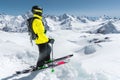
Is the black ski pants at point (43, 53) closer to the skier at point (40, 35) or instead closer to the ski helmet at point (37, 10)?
the skier at point (40, 35)

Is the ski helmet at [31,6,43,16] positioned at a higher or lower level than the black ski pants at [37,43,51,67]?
higher

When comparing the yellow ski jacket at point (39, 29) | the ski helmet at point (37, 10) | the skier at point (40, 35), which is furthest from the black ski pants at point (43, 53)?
the ski helmet at point (37, 10)

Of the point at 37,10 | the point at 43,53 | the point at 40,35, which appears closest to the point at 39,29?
the point at 40,35

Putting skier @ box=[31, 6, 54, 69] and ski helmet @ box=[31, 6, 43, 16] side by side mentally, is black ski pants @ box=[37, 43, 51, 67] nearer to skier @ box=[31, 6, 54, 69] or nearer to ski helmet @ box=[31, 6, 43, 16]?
skier @ box=[31, 6, 54, 69]

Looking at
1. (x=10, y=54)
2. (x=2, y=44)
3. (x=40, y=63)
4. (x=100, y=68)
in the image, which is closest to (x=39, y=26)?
(x=40, y=63)

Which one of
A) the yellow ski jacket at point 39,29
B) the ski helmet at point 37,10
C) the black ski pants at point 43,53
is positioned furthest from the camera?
the black ski pants at point 43,53

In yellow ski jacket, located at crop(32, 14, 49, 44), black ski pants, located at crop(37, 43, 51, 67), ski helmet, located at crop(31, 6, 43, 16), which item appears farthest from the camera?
black ski pants, located at crop(37, 43, 51, 67)

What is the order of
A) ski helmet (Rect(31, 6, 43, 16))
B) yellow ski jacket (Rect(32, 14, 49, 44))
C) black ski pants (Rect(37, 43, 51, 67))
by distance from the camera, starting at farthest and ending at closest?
black ski pants (Rect(37, 43, 51, 67)) < ski helmet (Rect(31, 6, 43, 16)) < yellow ski jacket (Rect(32, 14, 49, 44))

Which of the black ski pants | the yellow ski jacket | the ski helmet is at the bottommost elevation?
the black ski pants

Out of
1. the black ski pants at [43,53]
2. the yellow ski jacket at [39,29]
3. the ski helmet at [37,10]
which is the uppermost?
the ski helmet at [37,10]

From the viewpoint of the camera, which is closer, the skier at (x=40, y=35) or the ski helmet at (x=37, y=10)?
the skier at (x=40, y=35)

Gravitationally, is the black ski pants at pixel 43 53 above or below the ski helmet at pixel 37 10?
below

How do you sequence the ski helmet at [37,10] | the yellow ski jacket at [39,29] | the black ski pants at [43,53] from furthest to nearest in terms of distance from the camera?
the black ski pants at [43,53]
the ski helmet at [37,10]
the yellow ski jacket at [39,29]

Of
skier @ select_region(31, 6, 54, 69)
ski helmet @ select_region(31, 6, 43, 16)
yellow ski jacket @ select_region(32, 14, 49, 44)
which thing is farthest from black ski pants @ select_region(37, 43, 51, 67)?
ski helmet @ select_region(31, 6, 43, 16)
